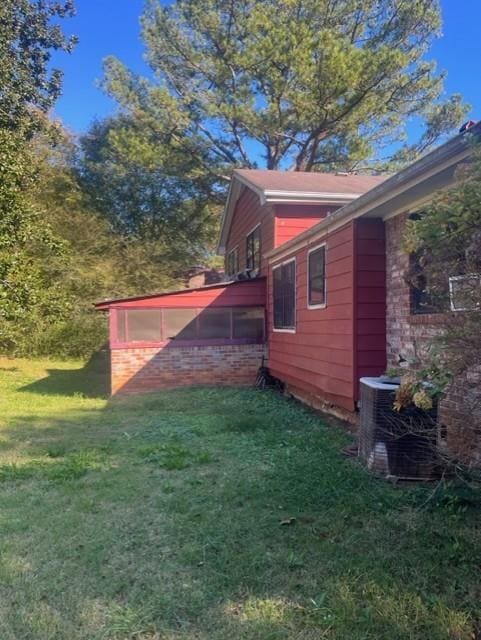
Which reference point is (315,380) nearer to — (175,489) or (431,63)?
(175,489)

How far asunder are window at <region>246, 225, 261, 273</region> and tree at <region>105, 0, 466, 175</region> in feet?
24.8

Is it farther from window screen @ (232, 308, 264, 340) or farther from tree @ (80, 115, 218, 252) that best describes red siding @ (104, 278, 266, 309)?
tree @ (80, 115, 218, 252)

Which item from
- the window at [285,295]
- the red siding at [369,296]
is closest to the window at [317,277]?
the window at [285,295]

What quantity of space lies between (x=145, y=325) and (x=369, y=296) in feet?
21.7

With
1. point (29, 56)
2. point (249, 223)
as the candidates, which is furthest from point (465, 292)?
point (29, 56)

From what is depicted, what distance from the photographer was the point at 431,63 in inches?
727

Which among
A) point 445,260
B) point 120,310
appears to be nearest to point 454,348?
point 445,260

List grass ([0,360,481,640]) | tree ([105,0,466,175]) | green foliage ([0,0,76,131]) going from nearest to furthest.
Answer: grass ([0,360,481,640])
green foliage ([0,0,76,131])
tree ([105,0,466,175])

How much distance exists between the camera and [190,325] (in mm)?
11570

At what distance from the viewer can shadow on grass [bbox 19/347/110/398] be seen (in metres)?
11.3

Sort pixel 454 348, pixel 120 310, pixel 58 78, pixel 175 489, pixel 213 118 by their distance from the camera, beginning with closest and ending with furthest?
pixel 454 348, pixel 175 489, pixel 120 310, pixel 58 78, pixel 213 118

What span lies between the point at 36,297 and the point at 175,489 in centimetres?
747

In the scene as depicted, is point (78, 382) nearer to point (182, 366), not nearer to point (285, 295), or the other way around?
point (182, 366)

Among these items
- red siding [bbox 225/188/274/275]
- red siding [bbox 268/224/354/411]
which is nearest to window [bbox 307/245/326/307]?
red siding [bbox 268/224/354/411]
